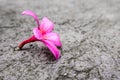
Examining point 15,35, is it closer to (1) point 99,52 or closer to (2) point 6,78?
(2) point 6,78

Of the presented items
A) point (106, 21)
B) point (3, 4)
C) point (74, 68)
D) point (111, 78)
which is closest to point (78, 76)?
point (74, 68)

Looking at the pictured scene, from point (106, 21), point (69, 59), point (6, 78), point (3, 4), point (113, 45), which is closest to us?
point (6, 78)

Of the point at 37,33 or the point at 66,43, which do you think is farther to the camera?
the point at 66,43

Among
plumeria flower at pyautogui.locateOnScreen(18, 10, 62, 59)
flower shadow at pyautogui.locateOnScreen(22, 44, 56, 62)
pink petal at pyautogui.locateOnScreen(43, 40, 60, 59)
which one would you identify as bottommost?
flower shadow at pyautogui.locateOnScreen(22, 44, 56, 62)

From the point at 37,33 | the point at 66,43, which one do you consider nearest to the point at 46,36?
the point at 37,33

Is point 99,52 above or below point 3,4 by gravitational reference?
below

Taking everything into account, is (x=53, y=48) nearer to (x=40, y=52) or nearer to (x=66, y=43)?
(x=40, y=52)

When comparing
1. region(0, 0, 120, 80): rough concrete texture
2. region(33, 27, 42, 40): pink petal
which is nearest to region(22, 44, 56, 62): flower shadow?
region(0, 0, 120, 80): rough concrete texture

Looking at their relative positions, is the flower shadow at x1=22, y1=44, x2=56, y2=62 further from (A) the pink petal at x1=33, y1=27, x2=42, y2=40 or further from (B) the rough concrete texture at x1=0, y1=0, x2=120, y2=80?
(A) the pink petal at x1=33, y1=27, x2=42, y2=40
